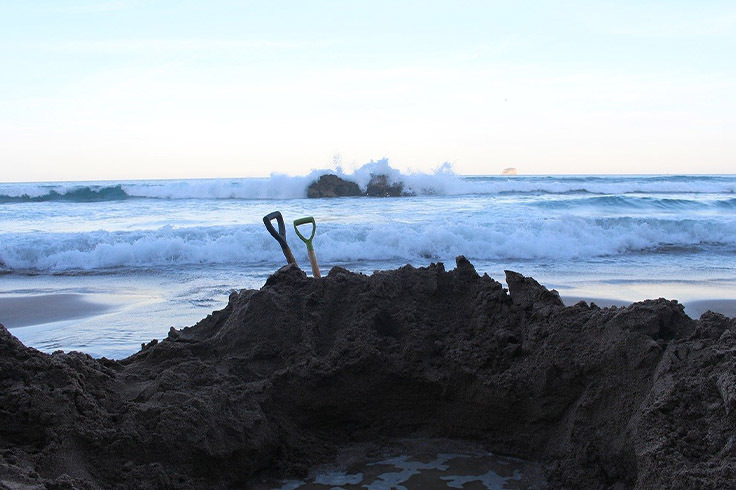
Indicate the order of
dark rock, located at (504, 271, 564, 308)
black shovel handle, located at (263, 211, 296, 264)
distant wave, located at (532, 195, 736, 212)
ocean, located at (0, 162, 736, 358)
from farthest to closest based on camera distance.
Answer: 1. distant wave, located at (532, 195, 736, 212)
2. ocean, located at (0, 162, 736, 358)
3. black shovel handle, located at (263, 211, 296, 264)
4. dark rock, located at (504, 271, 564, 308)

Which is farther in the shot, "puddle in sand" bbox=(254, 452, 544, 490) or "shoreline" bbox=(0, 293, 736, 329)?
"shoreline" bbox=(0, 293, 736, 329)

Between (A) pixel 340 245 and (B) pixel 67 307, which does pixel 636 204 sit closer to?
(A) pixel 340 245

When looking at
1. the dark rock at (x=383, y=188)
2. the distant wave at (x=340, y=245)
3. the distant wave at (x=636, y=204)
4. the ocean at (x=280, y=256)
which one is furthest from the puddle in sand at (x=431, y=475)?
the dark rock at (x=383, y=188)

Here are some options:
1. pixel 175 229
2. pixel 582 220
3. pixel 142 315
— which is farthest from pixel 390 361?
pixel 582 220

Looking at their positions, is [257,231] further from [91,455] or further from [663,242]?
[91,455]

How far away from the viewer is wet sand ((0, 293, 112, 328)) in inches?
250

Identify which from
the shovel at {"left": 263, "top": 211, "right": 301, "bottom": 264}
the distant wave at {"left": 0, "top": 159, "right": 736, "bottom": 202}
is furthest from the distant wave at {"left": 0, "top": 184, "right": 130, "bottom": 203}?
the shovel at {"left": 263, "top": 211, "right": 301, "bottom": 264}

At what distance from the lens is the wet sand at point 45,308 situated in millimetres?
6340

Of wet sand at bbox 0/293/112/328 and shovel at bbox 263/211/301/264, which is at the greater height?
shovel at bbox 263/211/301/264

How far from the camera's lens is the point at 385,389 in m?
3.12

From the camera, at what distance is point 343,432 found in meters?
3.10

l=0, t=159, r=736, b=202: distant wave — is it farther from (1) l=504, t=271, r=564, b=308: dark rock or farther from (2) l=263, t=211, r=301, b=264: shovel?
(1) l=504, t=271, r=564, b=308: dark rock

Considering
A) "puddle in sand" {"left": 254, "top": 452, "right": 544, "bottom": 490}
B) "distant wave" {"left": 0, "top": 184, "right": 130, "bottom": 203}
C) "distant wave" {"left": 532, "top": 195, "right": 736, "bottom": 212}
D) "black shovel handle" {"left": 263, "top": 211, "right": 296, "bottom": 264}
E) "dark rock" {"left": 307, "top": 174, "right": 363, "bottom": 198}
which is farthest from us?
"distant wave" {"left": 0, "top": 184, "right": 130, "bottom": 203}

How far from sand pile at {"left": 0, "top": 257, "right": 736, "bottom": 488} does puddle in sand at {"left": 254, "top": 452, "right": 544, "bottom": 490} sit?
76 millimetres
